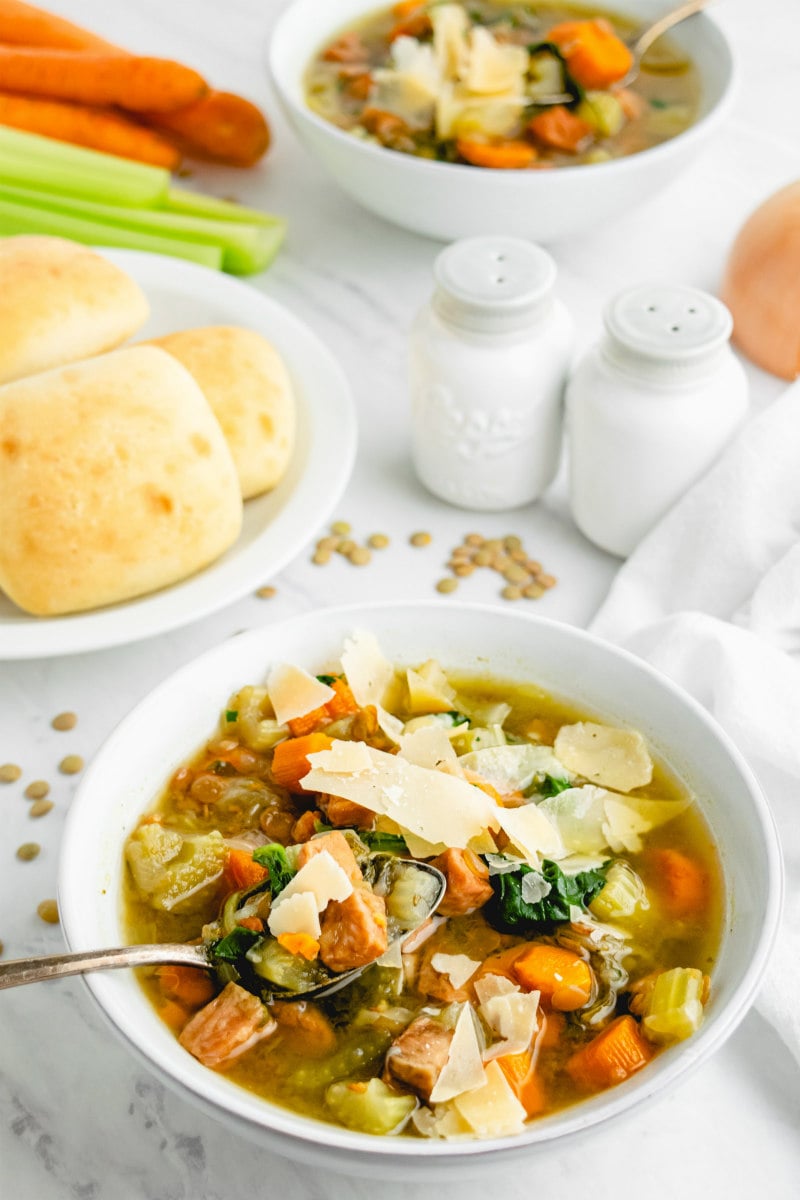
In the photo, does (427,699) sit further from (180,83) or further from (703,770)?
(180,83)

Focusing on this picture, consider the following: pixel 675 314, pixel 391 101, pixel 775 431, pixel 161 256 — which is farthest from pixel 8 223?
pixel 775 431

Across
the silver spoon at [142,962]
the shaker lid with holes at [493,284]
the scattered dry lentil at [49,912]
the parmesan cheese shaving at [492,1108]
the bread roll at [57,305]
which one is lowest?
the scattered dry lentil at [49,912]

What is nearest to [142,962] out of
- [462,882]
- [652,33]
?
[462,882]

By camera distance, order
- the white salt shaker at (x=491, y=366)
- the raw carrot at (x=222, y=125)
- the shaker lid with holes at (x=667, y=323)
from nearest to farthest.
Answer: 1. the shaker lid with holes at (x=667, y=323)
2. the white salt shaker at (x=491, y=366)
3. the raw carrot at (x=222, y=125)

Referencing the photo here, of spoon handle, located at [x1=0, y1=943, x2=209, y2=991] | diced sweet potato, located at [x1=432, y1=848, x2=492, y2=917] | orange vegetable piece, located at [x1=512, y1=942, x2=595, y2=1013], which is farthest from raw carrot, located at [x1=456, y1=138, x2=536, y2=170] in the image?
spoon handle, located at [x1=0, y1=943, x2=209, y2=991]

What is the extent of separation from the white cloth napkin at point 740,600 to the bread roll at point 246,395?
77 cm

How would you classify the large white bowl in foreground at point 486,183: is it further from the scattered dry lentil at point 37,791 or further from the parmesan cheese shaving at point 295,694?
the scattered dry lentil at point 37,791

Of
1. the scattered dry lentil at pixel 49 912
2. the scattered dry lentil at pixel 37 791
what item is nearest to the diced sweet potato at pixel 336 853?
the scattered dry lentil at pixel 49 912

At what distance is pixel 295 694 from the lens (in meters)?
2.11

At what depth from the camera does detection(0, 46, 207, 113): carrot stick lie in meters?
3.68

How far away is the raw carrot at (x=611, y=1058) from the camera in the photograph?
5.49ft

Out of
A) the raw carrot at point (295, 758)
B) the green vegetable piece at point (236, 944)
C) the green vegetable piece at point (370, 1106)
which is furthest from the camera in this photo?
the raw carrot at point (295, 758)

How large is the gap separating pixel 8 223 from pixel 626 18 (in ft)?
6.32

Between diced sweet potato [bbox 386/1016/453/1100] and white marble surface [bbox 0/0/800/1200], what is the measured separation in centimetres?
16
